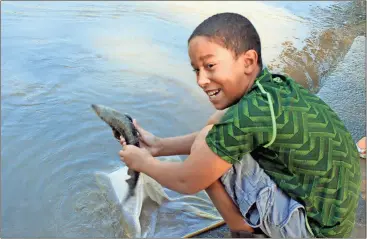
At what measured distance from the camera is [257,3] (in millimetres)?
7734

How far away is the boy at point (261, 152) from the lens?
6.34 feet

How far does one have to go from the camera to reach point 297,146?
1.96 m

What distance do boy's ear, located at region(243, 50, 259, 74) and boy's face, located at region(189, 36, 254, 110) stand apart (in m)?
0.01

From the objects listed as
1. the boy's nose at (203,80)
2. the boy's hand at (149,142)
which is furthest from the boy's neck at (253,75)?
the boy's hand at (149,142)

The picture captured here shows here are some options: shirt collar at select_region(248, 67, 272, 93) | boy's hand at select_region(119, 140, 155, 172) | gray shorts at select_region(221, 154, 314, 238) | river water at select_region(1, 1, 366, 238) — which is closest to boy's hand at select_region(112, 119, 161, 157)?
boy's hand at select_region(119, 140, 155, 172)

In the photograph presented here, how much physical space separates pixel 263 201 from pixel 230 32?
0.78 metres

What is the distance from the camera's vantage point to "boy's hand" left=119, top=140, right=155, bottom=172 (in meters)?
2.30

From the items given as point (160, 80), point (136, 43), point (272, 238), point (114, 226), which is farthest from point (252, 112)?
point (136, 43)

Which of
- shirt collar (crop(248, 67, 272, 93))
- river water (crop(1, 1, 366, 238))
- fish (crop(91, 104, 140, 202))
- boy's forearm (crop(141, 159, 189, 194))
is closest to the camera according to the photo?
shirt collar (crop(248, 67, 272, 93))

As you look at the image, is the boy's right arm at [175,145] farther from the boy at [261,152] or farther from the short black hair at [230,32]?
the short black hair at [230,32]

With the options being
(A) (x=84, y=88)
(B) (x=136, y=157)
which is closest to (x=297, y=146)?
(B) (x=136, y=157)

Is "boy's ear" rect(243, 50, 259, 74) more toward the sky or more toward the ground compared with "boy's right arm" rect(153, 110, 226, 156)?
more toward the sky

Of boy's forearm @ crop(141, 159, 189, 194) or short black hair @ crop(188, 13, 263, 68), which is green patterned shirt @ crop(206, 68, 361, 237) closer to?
short black hair @ crop(188, 13, 263, 68)

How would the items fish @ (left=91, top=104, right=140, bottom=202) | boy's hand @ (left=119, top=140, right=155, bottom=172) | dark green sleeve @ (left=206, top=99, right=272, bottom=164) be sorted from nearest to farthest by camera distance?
dark green sleeve @ (left=206, top=99, right=272, bottom=164) < boy's hand @ (left=119, top=140, right=155, bottom=172) < fish @ (left=91, top=104, right=140, bottom=202)
